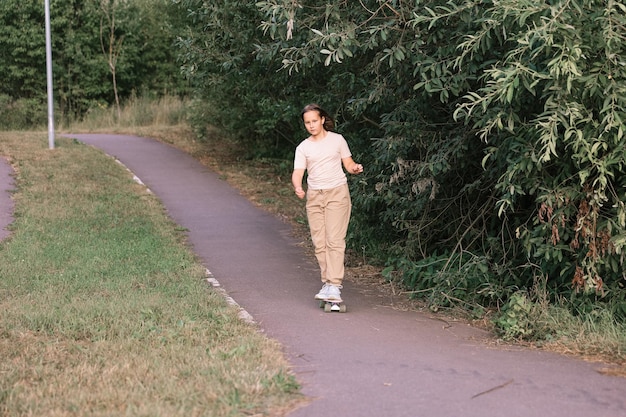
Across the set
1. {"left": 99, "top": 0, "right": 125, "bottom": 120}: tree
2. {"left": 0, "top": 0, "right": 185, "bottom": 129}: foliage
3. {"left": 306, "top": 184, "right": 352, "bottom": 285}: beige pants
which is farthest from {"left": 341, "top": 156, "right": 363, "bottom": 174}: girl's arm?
{"left": 0, "top": 0, "right": 185, "bottom": 129}: foliage

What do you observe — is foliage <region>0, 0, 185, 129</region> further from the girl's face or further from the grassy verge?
the girl's face

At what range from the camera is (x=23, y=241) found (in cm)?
1069

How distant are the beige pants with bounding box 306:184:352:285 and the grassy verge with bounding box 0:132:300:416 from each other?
1054mm

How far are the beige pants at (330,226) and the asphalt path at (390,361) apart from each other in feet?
1.37

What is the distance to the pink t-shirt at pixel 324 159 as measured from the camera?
25.5ft

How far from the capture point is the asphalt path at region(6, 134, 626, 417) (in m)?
5.15

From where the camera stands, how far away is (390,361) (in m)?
6.09

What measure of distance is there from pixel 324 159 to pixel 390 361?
2339 millimetres

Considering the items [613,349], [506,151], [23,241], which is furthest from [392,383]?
[23,241]

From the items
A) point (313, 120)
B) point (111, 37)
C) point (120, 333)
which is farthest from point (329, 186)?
point (111, 37)

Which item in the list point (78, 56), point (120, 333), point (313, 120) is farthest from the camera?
point (78, 56)

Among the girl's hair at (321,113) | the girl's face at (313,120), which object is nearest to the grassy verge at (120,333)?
the girl's face at (313,120)

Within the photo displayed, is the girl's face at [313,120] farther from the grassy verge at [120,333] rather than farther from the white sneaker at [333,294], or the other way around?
the grassy verge at [120,333]

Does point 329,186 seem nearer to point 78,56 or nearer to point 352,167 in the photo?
point 352,167
